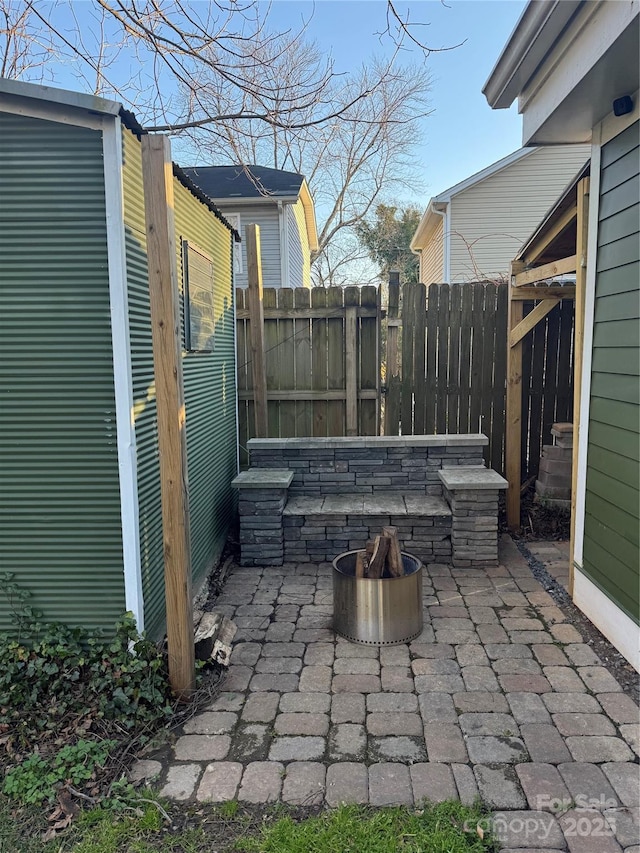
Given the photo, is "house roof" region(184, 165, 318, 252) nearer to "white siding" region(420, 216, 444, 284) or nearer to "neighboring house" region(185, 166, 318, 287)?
"neighboring house" region(185, 166, 318, 287)

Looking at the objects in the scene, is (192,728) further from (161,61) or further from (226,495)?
(161,61)

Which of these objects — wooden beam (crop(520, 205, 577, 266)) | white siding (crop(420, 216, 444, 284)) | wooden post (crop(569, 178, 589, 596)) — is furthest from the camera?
white siding (crop(420, 216, 444, 284))

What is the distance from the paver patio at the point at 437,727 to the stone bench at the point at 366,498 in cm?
76

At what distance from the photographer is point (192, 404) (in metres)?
3.49

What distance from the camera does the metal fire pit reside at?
9.23ft

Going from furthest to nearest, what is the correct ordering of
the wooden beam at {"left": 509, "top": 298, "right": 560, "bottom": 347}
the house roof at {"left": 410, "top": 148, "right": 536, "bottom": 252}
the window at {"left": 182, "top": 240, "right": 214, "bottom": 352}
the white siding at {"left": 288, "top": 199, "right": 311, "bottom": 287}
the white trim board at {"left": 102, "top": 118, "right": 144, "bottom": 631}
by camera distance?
the house roof at {"left": 410, "top": 148, "right": 536, "bottom": 252} < the white siding at {"left": 288, "top": 199, "right": 311, "bottom": 287} < the wooden beam at {"left": 509, "top": 298, "right": 560, "bottom": 347} < the window at {"left": 182, "top": 240, "right": 214, "bottom": 352} < the white trim board at {"left": 102, "top": 118, "right": 144, "bottom": 631}

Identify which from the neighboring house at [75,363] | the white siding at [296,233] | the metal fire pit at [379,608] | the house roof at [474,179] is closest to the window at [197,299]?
the neighboring house at [75,363]

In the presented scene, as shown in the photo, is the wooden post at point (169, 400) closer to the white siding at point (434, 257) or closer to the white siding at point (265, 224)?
the white siding at point (265, 224)

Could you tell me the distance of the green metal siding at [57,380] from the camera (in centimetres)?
228

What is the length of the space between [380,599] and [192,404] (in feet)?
5.43

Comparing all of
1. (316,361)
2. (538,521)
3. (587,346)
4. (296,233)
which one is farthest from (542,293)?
(296,233)

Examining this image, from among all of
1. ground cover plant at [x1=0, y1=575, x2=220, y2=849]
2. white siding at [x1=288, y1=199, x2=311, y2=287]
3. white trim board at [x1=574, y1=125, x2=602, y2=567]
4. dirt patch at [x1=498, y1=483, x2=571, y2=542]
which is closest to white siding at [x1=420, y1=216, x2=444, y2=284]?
white siding at [x1=288, y1=199, x2=311, y2=287]

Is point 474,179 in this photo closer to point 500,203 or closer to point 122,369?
point 500,203

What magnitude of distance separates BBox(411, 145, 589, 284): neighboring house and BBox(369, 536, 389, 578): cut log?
31.3ft
